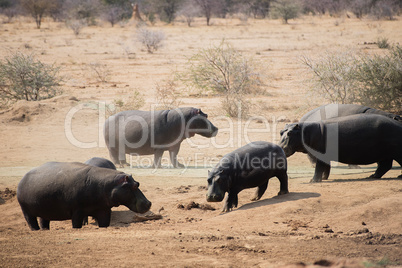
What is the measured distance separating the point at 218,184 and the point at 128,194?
1391 mm

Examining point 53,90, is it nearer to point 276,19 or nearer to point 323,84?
point 323,84

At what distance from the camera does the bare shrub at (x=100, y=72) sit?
881 inches

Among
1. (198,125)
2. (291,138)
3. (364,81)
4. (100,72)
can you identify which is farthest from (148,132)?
(100,72)

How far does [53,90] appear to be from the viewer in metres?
18.9

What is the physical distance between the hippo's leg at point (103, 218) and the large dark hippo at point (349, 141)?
3.51 metres

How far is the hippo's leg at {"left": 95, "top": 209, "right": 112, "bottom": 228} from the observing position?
7.78m

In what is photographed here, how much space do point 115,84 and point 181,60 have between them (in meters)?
5.80

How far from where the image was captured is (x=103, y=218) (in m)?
7.83

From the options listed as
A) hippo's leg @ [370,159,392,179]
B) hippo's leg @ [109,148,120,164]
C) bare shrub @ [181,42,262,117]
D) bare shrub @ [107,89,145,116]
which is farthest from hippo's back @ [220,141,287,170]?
bare shrub @ [181,42,262,117]

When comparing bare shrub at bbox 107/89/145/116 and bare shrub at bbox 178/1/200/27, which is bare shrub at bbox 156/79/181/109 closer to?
bare shrub at bbox 107/89/145/116

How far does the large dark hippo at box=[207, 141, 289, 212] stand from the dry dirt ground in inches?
11.1

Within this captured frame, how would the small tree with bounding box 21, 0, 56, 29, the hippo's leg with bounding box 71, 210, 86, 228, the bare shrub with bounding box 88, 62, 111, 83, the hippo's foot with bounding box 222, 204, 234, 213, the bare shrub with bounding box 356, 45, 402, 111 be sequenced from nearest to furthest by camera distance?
the hippo's leg with bounding box 71, 210, 86, 228 → the hippo's foot with bounding box 222, 204, 234, 213 → the bare shrub with bounding box 356, 45, 402, 111 → the bare shrub with bounding box 88, 62, 111, 83 → the small tree with bounding box 21, 0, 56, 29

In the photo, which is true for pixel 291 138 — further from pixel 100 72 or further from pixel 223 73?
pixel 100 72

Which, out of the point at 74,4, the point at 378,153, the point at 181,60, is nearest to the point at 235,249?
the point at 378,153
